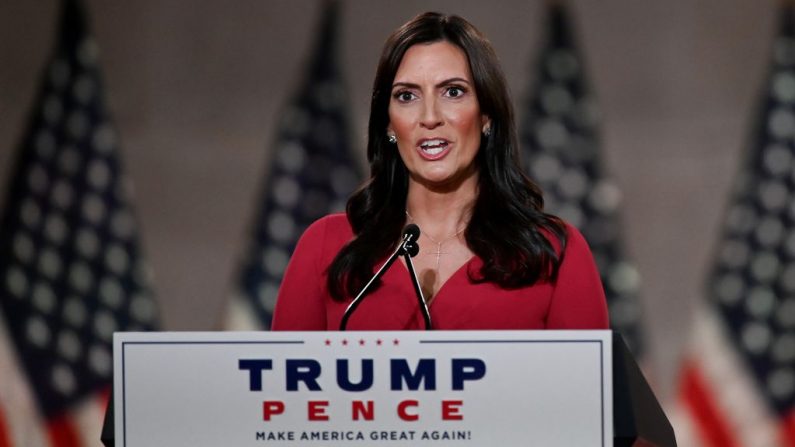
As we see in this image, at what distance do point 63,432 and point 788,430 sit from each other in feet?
8.67

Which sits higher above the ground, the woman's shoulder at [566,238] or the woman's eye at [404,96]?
the woman's eye at [404,96]

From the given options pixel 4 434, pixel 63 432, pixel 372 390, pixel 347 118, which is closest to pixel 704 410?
pixel 347 118

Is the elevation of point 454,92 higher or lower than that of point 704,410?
higher

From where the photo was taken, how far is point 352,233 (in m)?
1.82

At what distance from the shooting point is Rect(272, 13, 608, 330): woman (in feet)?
5.56

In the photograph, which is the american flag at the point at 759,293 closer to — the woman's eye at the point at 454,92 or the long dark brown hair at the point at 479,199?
the long dark brown hair at the point at 479,199

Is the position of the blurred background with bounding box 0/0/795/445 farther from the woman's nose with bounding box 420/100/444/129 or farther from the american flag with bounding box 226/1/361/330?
the woman's nose with bounding box 420/100/444/129

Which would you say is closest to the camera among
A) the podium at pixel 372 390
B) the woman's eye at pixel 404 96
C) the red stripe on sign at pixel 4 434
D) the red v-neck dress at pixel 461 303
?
the podium at pixel 372 390

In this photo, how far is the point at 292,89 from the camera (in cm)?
402

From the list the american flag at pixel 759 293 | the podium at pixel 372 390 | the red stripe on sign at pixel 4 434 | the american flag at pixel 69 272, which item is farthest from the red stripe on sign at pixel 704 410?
the podium at pixel 372 390

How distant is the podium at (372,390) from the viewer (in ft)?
4.06

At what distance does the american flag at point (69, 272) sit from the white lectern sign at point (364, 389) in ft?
9.32

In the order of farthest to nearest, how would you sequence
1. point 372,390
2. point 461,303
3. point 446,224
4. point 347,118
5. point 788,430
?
point 347,118 < point 788,430 < point 446,224 < point 461,303 < point 372,390

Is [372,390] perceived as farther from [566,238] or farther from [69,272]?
[69,272]
